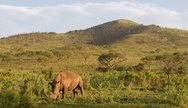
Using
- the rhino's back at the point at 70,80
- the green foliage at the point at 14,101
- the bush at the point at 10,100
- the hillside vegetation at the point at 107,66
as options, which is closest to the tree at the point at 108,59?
the hillside vegetation at the point at 107,66

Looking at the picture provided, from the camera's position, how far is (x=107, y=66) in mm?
66750

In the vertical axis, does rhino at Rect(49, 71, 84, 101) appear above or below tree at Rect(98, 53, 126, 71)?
above

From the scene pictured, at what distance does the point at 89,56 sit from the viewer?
91.4m

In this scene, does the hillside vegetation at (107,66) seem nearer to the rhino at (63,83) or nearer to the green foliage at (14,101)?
the green foliage at (14,101)

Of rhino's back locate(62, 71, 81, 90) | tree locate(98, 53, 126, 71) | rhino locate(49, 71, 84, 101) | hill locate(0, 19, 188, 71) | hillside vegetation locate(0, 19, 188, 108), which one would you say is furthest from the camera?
hill locate(0, 19, 188, 71)

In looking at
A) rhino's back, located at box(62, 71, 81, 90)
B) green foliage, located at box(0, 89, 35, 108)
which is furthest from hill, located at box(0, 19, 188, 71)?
green foliage, located at box(0, 89, 35, 108)

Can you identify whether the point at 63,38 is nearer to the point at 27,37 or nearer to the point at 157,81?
the point at 27,37

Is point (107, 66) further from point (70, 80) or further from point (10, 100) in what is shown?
point (10, 100)

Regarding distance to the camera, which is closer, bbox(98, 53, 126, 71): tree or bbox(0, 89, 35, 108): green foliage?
bbox(0, 89, 35, 108): green foliage

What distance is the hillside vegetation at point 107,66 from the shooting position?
65.5ft

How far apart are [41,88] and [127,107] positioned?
524 cm

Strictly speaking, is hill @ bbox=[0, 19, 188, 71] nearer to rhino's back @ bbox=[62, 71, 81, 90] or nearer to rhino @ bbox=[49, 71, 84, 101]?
rhino's back @ bbox=[62, 71, 81, 90]

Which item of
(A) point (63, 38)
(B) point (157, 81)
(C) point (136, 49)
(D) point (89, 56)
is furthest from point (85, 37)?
(B) point (157, 81)

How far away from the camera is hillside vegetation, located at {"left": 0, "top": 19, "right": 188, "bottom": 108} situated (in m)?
20.0
